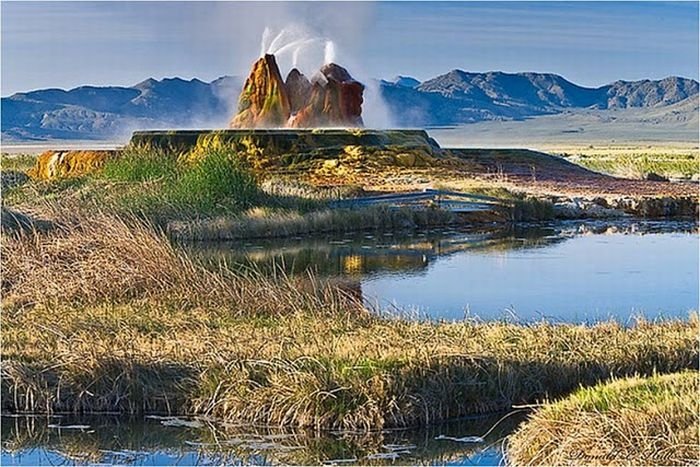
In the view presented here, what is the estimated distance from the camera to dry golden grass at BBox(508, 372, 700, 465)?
8648mm

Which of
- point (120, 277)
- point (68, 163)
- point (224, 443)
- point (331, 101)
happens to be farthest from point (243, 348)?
point (331, 101)

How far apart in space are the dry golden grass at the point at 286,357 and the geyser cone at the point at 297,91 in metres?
31.9

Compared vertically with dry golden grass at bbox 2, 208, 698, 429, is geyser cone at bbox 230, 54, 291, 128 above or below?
above

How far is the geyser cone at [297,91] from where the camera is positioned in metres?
46.5

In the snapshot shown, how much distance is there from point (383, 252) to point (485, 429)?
13.9 m

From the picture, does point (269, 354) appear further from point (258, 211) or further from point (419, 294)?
point (258, 211)

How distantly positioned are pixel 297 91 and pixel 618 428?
38.9 meters

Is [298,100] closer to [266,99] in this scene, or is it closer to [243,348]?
[266,99]

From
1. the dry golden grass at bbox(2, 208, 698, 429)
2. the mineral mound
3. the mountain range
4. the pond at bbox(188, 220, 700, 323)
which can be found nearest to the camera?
the dry golden grass at bbox(2, 208, 698, 429)

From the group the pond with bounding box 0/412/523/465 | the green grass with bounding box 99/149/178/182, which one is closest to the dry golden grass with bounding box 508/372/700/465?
the pond with bounding box 0/412/523/465

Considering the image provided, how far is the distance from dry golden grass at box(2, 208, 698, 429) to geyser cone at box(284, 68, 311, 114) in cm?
3191

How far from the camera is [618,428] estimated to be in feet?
29.2

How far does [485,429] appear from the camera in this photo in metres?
10.8

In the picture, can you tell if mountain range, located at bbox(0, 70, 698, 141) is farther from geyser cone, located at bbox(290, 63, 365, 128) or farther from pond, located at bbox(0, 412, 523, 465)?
pond, located at bbox(0, 412, 523, 465)
